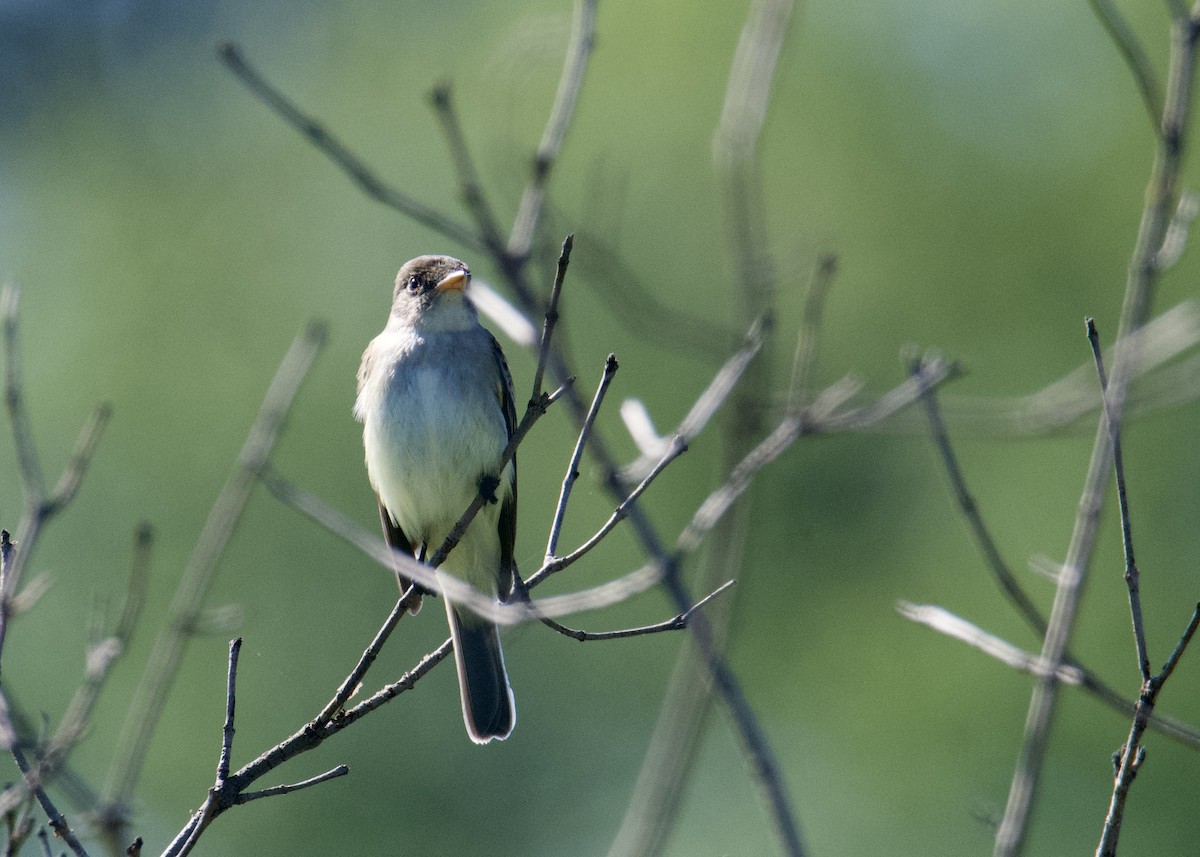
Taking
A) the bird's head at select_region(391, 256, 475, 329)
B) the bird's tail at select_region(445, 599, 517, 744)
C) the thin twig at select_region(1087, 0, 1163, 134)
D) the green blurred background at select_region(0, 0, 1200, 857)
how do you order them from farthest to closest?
the green blurred background at select_region(0, 0, 1200, 857)
the bird's head at select_region(391, 256, 475, 329)
the bird's tail at select_region(445, 599, 517, 744)
the thin twig at select_region(1087, 0, 1163, 134)

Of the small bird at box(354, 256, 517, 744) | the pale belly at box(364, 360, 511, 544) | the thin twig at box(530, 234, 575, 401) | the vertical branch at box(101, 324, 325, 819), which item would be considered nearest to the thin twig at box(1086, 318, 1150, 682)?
the thin twig at box(530, 234, 575, 401)

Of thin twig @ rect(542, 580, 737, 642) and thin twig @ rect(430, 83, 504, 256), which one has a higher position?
thin twig @ rect(430, 83, 504, 256)

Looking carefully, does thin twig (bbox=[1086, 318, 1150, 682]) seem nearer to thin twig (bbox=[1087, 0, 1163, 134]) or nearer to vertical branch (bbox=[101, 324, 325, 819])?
thin twig (bbox=[1087, 0, 1163, 134])

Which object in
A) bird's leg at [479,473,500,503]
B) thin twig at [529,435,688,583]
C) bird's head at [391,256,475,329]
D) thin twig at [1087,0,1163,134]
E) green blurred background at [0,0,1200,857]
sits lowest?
thin twig at [529,435,688,583]

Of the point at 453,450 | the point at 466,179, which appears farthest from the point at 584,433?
the point at 453,450

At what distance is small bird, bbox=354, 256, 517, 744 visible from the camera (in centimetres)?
540

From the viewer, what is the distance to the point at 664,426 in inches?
455

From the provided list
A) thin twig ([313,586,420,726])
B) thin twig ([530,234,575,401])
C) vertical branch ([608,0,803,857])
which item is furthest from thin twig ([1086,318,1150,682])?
thin twig ([313,586,420,726])

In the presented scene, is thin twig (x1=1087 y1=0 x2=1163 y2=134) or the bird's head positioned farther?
the bird's head

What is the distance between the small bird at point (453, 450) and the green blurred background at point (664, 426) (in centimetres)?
452

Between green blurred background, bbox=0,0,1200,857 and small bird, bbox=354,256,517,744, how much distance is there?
4.52 meters

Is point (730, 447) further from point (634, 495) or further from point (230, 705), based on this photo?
point (230, 705)

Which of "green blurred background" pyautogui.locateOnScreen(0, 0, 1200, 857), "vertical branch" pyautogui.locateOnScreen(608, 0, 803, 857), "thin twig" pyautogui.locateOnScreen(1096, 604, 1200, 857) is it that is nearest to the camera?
"thin twig" pyautogui.locateOnScreen(1096, 604, 1200, 857)

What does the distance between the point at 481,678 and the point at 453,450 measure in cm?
87
